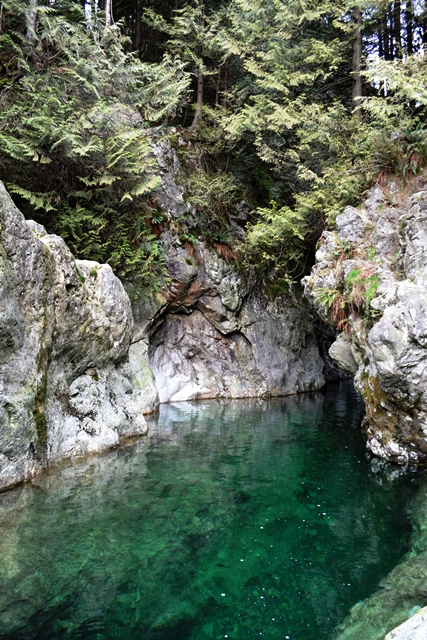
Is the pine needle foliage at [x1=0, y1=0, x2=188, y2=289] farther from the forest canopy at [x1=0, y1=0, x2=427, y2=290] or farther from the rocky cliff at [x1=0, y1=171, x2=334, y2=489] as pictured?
the rocky cliff at [x1=0, y1=171, x2=334, y2=489]

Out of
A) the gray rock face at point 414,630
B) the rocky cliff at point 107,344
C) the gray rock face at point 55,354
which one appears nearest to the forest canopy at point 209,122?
the rocky cliff at point 107,344

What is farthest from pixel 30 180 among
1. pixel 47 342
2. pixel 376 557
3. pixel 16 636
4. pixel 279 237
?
pixel 376 557

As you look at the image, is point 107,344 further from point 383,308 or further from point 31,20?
point 31,20

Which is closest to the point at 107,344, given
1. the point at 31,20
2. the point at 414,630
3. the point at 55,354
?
the point at 55,354

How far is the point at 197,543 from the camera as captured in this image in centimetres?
566

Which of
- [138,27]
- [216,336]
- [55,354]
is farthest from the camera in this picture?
[138,27]

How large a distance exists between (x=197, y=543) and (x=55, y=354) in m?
5.40

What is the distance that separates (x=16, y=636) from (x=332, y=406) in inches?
595

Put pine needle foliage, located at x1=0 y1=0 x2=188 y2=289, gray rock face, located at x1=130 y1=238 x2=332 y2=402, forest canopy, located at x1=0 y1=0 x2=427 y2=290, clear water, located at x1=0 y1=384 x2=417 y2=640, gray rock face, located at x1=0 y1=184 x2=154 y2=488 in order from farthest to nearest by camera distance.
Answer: gray rock face, located at x1=130 y1=238 x2=332 y2=402, forest canopy, located at x1=0 y1=0 x2=427 y2=290, pine needle foliage, located at x1=0 y1=0 x2=188 y2=289, gray rock face, located at x1=0 y1=184 x2=154 y2=488, clear water, located at x1=0 y1=384 x2=417 y2=640

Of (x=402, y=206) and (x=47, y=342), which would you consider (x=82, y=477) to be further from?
(x=402, y=206)

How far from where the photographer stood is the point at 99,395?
10367 millimetres

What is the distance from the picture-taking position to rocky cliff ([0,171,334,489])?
301 inches

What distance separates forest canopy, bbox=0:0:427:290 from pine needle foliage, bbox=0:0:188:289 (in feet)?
0.18

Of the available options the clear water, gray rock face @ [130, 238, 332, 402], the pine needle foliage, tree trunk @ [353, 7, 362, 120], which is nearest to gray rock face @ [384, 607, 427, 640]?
the clear water
